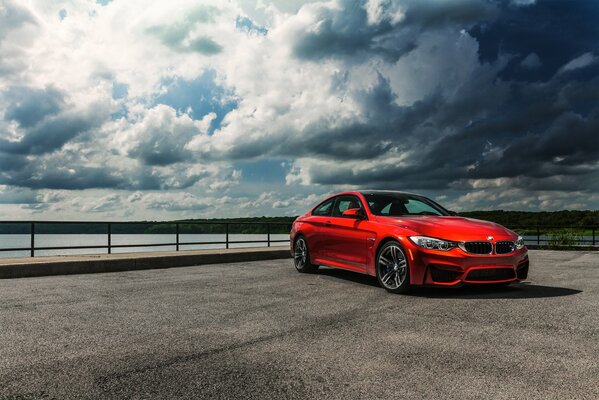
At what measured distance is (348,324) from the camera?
589cm

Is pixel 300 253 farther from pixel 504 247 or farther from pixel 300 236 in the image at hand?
pixel 504 247

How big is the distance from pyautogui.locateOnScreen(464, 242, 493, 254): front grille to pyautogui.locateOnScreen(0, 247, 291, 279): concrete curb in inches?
313

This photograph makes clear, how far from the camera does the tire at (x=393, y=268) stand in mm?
7945

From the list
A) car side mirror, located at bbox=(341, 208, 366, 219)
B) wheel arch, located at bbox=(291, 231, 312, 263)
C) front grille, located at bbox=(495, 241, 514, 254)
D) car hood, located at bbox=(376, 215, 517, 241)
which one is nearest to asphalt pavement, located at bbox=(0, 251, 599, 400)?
front grille, located at bbox=(495, 241, 514, 254)

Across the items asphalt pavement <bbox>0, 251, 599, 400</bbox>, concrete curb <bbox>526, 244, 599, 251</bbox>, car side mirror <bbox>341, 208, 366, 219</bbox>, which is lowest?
concrete curb <bbox>526, 244, 599, 251</bbox>

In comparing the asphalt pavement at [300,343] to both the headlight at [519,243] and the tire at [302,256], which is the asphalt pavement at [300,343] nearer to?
the headlight at [519,243]

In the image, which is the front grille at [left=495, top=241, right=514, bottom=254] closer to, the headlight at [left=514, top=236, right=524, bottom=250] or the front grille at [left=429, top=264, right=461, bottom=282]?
the headlight at [left=514, top=236, right=524, bottom=250]

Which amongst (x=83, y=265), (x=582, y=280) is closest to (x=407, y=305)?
(x=582, y=280)

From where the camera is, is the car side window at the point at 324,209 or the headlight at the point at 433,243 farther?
the car side window at the point at 324,209

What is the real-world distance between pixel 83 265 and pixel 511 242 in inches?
344

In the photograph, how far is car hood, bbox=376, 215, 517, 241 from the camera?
7.78m

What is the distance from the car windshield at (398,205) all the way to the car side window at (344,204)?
0.20m

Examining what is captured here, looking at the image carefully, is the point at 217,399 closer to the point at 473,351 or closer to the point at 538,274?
the point at 473,351

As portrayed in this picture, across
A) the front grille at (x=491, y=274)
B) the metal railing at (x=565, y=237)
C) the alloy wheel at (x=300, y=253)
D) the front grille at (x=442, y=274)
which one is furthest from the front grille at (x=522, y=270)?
the metal railing at (x=565, y=237)
